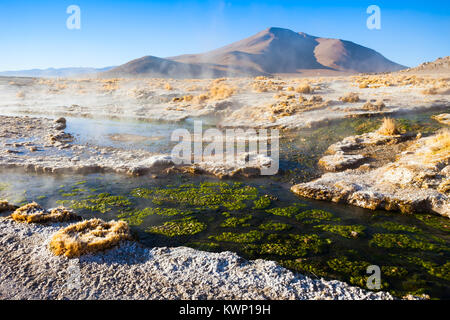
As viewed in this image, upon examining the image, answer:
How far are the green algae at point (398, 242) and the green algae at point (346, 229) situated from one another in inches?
11.0

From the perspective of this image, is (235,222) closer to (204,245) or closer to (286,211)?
(204,245)

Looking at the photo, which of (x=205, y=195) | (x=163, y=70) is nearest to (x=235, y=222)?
(x=205, y=195)

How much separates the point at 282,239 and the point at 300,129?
31.6ft

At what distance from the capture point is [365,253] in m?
4.88

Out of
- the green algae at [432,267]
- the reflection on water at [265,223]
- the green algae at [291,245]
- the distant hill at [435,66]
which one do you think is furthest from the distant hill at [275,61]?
the green algae at [432,267]

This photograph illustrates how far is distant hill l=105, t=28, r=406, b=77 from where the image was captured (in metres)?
92.2

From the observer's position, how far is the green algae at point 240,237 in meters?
5.40

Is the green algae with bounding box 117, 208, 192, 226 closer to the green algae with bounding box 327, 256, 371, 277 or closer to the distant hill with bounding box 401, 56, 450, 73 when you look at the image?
the green algae with bounding box 327, 256, 371, 277

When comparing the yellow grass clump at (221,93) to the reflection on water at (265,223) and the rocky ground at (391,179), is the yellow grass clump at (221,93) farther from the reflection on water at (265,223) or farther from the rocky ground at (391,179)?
the reflection on water at (265,223)

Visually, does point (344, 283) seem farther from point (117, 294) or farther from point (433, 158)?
point (433, 158)

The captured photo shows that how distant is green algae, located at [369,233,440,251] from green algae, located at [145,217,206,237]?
11.2 feet
